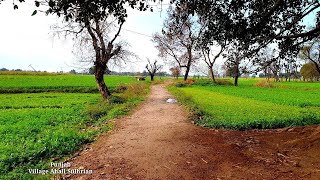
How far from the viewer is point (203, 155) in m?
6.98

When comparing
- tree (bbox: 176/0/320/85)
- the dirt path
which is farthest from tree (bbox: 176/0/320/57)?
Answer: the dirt path

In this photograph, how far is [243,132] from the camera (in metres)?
9.79

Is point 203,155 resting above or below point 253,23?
below

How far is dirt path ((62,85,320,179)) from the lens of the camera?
Result: 571 centimetres

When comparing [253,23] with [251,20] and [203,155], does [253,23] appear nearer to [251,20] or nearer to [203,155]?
[251,20]

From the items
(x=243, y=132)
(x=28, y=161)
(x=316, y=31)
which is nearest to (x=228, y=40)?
(x=316, y=31)

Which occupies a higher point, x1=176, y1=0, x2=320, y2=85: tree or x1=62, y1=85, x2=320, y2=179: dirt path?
x1=176, y1=0, x2=320, y2=85: tree

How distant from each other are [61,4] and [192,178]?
4.68 metres

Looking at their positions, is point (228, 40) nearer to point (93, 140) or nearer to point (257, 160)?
point (257, 160)

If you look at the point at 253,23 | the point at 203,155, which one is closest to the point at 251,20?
the point at 253,23

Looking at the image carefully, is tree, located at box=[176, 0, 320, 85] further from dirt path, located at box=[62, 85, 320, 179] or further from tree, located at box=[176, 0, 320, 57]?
dirt path, located at box=[62, 85, 320, 179]

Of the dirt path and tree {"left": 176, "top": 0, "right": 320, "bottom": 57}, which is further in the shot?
tree {"left": 176, "top": 0, "right": 320, "bottom": 57}

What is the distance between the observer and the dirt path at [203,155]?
18.7 ft

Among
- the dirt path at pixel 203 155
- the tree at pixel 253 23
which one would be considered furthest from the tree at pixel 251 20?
the dirt path at pixel 203 155
